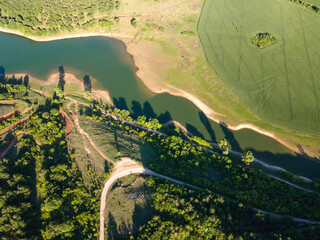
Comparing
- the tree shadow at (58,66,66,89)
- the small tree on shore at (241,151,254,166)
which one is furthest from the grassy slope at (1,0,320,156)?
the tree shadow at (58,66,66,89)

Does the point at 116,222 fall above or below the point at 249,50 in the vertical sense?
below

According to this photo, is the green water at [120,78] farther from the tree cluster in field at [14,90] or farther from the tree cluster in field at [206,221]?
the tree cluster in field at [206,221]

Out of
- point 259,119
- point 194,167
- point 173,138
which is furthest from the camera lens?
point 259,119

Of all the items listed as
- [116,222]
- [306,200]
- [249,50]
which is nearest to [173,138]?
[116,222]

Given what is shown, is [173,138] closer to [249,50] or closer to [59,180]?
[59,180]

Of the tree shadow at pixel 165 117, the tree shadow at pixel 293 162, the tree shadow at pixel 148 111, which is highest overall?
the tree shadow at pixel 148 111

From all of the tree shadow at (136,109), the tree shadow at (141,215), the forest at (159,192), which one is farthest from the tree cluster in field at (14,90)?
the tree shadow at (141,215)

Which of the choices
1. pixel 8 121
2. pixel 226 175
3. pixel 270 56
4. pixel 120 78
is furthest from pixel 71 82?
pixel 270 56

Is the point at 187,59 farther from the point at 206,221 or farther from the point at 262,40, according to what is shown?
the point at 206,221
